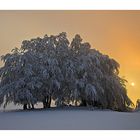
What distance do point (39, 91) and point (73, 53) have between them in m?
0.69

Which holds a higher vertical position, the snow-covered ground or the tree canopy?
the tree canopy

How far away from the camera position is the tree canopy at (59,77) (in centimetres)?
437

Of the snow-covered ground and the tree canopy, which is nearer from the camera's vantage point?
the snow-covered ground

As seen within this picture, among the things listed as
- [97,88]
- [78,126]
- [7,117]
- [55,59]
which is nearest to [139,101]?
[97,88]

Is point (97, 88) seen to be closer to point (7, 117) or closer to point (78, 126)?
point (78, 126)

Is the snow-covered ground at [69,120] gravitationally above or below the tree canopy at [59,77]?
below

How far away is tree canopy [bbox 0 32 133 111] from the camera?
4371 mm

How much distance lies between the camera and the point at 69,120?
4.02 metres

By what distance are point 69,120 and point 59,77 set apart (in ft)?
2.03

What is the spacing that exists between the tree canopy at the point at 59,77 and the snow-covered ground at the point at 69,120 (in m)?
0.21

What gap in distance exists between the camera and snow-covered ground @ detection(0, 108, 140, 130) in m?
3.95

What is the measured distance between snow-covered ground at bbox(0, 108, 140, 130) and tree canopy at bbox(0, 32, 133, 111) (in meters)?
0.21
